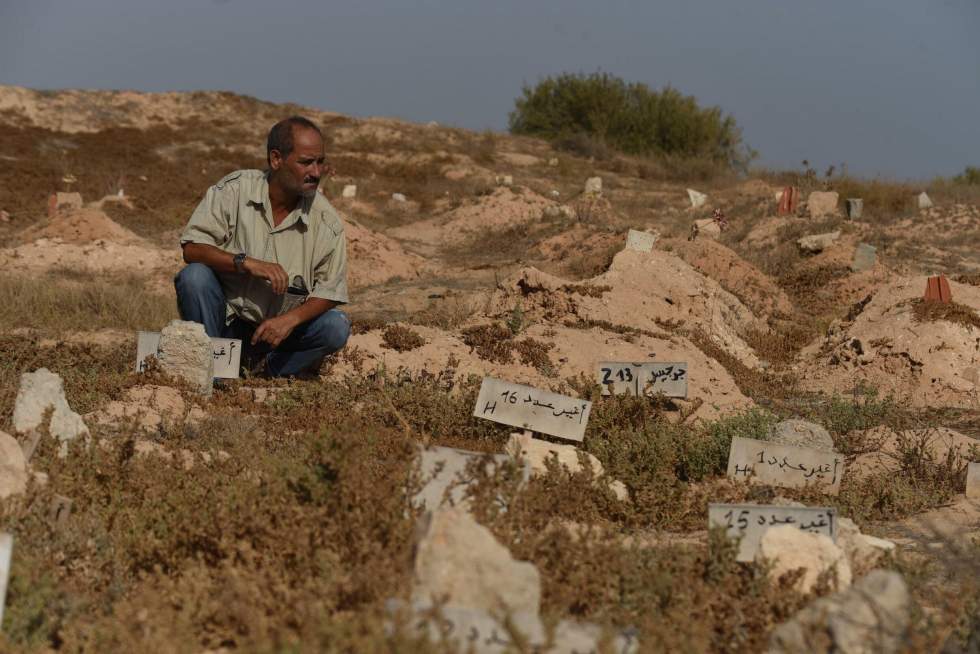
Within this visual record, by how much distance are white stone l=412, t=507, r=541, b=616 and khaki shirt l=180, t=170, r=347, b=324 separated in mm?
3151

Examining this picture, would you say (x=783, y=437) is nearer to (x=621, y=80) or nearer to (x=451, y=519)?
(x=451, y=519)

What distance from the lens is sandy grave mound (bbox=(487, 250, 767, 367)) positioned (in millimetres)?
8180

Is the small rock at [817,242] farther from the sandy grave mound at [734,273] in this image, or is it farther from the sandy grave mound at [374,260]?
the sandy grave mound at [374,260]

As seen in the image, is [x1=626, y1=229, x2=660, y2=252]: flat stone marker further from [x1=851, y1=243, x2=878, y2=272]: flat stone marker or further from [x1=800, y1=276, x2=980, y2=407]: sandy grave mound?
[x1=851, y1=243, x2=878, y2=272]: flat stone marker

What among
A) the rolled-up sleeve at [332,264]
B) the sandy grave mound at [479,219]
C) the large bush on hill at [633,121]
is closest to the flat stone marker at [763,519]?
the rolled-up sleeve at [332,264]

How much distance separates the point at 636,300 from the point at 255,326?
12.9 feet

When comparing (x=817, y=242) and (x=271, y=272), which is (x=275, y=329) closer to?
(x=271, y=272)

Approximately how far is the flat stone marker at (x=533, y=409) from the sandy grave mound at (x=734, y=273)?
258 inches

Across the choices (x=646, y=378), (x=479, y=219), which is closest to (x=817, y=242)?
(x=479, y=219)

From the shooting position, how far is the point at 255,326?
573 cm

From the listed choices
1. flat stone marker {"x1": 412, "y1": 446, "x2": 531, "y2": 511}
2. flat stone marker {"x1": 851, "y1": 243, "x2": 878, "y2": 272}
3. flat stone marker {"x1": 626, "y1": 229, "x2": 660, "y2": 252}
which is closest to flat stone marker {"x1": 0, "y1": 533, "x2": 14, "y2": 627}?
flat stone marker {"x1": 412, "y1": 446, "x2": 531, "y2": 511}

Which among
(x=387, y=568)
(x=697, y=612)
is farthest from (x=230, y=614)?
(x=697, y=612)

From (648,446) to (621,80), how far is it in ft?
114

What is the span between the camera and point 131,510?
3.36 meters
